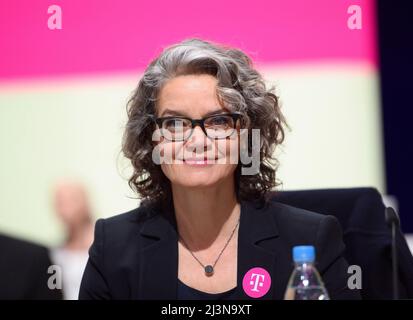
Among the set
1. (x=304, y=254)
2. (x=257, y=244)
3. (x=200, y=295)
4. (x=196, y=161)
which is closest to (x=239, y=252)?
(x=257, y=244)

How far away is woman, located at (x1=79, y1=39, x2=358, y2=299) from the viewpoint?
1.88 metres

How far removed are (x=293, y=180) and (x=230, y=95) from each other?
483 millimetres

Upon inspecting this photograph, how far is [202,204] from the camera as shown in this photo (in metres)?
2.00

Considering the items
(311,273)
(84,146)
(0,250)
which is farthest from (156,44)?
(311,273)

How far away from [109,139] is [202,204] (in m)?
0.49

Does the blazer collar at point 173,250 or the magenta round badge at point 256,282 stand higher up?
the blazer collar at point 173,250

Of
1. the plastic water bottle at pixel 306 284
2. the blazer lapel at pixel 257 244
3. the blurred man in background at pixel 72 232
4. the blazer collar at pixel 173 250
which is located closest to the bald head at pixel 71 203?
the blurred man in background at pixel 72 232

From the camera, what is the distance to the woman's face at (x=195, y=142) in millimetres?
1874

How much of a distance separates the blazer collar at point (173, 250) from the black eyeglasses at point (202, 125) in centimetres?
26

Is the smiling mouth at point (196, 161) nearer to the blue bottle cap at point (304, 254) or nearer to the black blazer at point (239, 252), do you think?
the black blazer at point (239, 252)

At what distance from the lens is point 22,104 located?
2.36 m

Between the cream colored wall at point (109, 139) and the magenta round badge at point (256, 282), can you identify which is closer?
the magenta round badge at point (256, 282)

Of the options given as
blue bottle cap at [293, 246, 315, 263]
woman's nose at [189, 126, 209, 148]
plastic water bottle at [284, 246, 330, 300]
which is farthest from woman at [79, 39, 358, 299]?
blue bottle cap at [293, 246, 315, 263]

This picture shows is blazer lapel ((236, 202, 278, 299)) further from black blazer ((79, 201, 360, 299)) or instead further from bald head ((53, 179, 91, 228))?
bald head ((53, 179, 91, 228))
